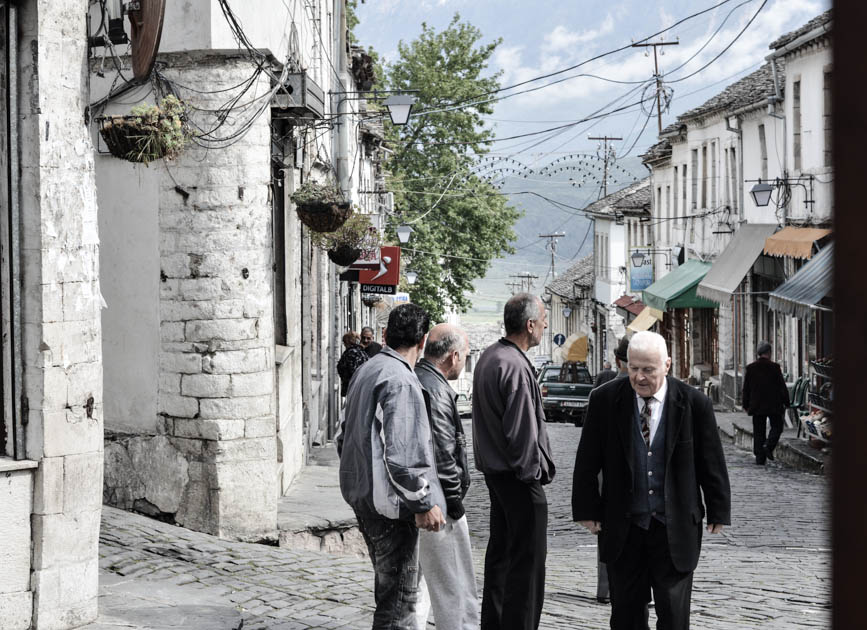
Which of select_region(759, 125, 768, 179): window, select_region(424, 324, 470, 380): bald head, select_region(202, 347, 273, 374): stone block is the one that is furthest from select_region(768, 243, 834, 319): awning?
select_region(424, 324, 470, 380): bald head

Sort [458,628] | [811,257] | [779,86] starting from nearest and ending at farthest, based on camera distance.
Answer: [458,628]
[811,257]
[779,86]

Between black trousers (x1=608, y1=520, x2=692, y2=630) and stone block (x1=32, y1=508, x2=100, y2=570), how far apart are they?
3.01m

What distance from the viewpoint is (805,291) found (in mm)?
17281

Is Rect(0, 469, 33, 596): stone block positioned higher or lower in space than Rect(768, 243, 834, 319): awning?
lower

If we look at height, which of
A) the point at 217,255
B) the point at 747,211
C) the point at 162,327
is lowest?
the point at 162,327

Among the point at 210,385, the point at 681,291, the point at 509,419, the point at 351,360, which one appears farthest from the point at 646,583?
the point at 681,291

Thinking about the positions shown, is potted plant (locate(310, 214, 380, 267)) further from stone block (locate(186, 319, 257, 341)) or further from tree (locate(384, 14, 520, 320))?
tree (locate(384, 14, 520, 320))

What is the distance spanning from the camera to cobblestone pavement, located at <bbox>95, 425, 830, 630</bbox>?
7465mm

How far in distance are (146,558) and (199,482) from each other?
156cm

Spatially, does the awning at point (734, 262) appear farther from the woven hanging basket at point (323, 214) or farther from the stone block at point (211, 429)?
the stone block at point (211, 429)

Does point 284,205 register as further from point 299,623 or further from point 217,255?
point 299,623

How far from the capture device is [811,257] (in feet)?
67.3

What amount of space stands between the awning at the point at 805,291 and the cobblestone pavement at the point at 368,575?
18.6 ft

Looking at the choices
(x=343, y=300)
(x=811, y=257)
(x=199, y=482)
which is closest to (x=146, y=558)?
(x=199, y=482)
